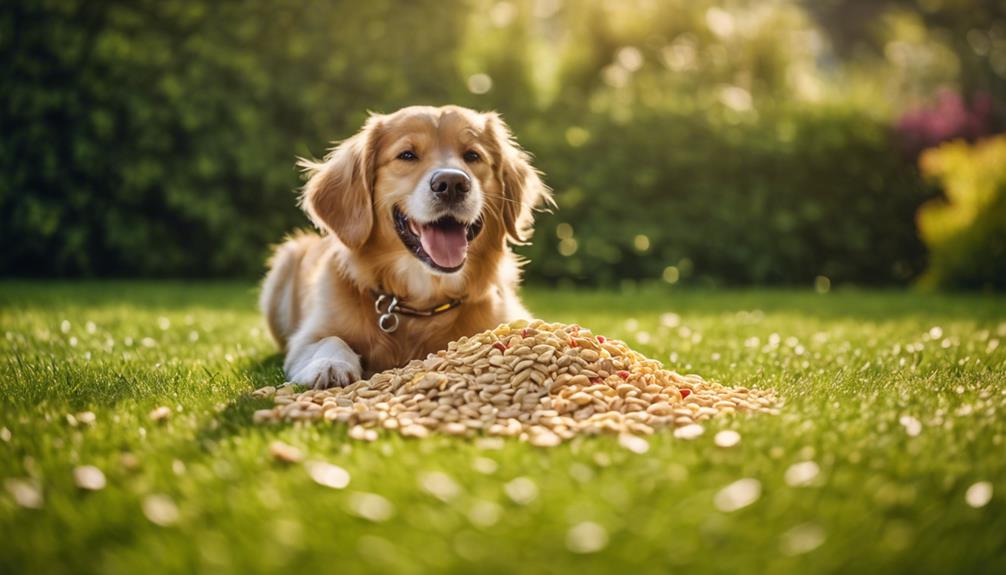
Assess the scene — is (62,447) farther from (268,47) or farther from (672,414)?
(268,47)

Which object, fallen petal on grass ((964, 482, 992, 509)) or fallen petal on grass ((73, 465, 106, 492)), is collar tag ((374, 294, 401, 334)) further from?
fallen petal on grass ((964, 482, 992, 509))

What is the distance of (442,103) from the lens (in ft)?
A: 29.5

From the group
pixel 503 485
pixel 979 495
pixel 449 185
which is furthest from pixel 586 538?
pixel 449 185

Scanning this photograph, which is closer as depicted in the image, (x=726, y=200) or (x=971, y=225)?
(x=971, y=225)

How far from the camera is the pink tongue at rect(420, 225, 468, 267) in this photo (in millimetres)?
3734

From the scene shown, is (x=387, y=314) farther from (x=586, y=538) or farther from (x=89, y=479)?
(x=586, y=538)

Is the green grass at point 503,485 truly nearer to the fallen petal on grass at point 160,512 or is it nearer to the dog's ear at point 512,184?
the fallen petal on grass at point 160,512

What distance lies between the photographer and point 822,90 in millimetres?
10586

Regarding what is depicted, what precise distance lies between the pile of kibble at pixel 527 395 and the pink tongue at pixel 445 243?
1.29 ft

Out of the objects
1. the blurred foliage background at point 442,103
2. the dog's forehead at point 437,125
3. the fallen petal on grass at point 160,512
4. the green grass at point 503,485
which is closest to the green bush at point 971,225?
the blurred foliage background at point 442,103

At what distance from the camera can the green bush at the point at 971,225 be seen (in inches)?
338

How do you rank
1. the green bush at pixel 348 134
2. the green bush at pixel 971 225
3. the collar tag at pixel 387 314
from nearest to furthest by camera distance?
1. the collar tag at pixel 387 314
2. the green bush at pixel 348 134
3. the green bush at pixel 971 225

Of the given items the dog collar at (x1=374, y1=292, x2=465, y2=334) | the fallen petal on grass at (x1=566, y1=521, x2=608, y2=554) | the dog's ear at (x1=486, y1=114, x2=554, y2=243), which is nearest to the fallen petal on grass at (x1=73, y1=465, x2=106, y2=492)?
the fallen petal on grass at (x1=566, y1=521, x2=608, y2=554)

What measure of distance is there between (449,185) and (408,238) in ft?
1.19
